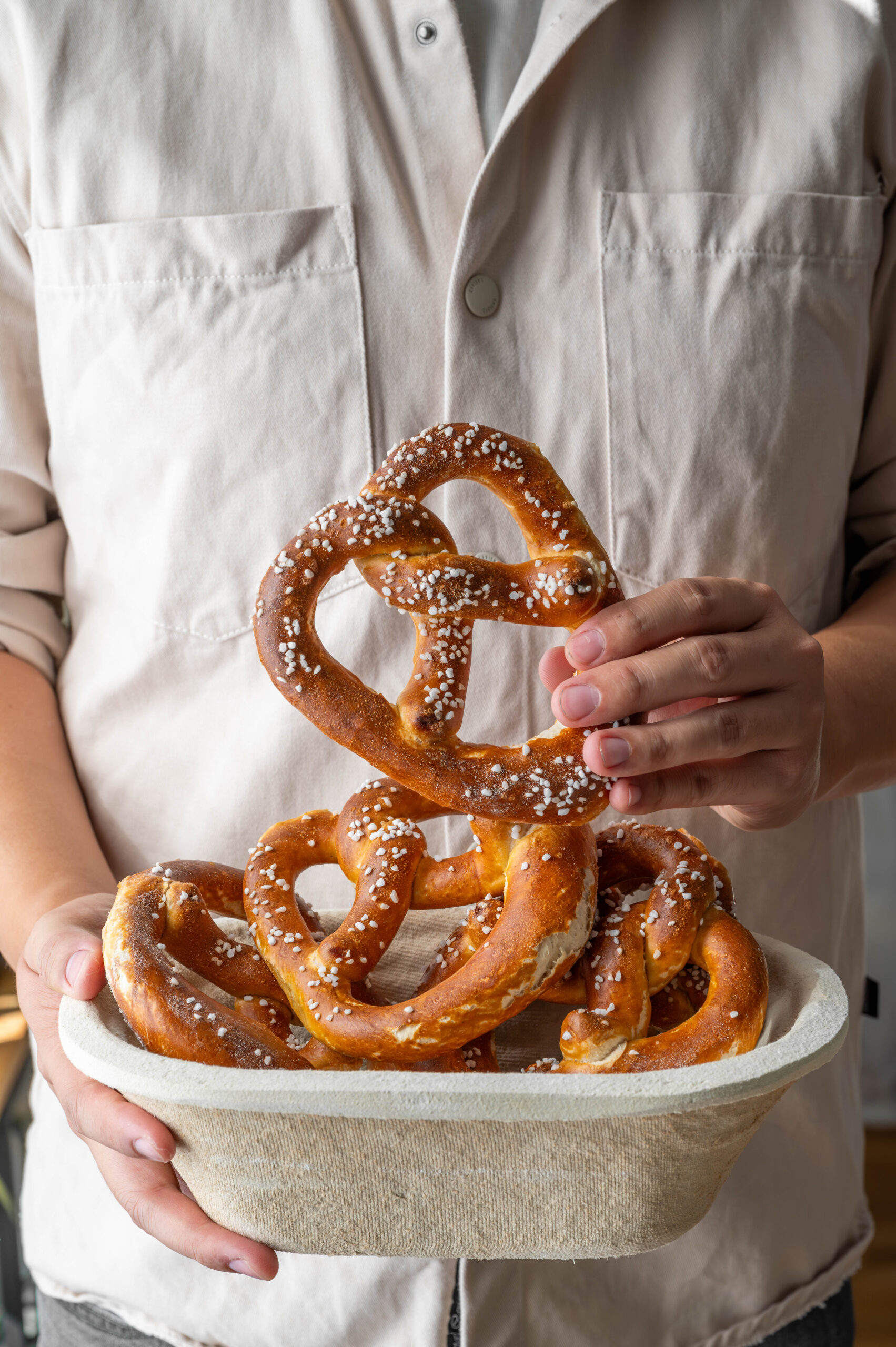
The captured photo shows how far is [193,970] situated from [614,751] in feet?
0.98

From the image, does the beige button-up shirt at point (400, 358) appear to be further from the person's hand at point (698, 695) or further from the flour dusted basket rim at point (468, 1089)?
the flour dusted basket rim at point (468, 1089)

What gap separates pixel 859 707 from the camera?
861 mm

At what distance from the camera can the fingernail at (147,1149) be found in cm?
58

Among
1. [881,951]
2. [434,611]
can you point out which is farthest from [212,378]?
[881,951]

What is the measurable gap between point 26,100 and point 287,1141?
827 millimetres

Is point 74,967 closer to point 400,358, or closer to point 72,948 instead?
point 72,948

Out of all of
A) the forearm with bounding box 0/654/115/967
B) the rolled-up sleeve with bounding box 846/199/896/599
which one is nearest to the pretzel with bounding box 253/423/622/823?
the forearm with bounding box 0/654/115/967

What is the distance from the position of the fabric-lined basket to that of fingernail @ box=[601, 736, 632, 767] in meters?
0.16

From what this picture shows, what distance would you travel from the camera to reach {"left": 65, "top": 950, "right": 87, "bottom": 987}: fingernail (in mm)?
640

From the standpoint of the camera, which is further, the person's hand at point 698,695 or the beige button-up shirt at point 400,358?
the beige button-up shirt at point 400,358

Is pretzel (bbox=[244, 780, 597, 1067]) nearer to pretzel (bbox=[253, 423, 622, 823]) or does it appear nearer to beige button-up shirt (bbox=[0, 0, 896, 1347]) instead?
pretzel (bbox=[253, 423, 622, 823])

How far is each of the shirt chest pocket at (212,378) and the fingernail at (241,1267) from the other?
1.59 ft

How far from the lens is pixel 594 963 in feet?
2.16

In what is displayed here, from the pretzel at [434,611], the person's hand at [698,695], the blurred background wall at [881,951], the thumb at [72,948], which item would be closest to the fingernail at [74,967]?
the thumb at [72,948]
